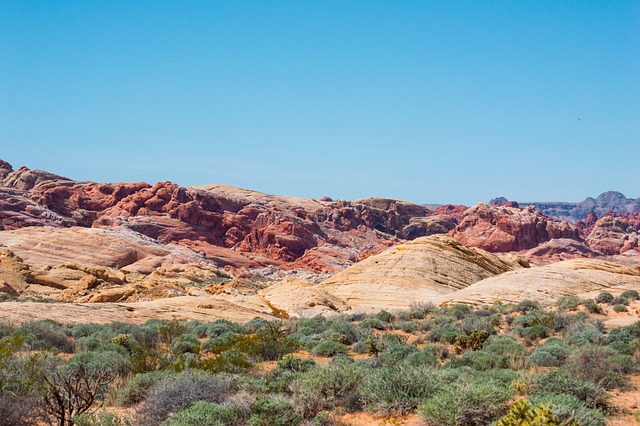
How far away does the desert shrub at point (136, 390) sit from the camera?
8648 millimetres

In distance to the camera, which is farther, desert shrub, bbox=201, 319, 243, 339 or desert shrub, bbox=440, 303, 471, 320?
desert shrub, bbox=440, 303, 471, 320

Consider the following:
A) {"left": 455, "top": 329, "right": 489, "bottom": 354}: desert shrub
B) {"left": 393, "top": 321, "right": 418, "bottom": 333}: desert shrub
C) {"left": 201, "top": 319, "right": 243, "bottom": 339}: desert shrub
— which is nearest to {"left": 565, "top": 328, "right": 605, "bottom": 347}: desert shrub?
{"left": 455, "top": 329, "right": 489, "bottom": 354}: desert shrub

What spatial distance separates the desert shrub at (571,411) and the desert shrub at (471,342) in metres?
7.61

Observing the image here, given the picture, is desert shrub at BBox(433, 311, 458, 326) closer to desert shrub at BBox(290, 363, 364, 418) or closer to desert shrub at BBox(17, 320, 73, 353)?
desert shrub at BBox(290, 363, 364, 418)

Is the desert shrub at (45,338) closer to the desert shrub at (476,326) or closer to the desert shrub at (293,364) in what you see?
the desert shrub at (293,364)

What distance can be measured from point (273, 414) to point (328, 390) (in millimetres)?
1525

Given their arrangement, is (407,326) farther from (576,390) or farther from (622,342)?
(576,390)

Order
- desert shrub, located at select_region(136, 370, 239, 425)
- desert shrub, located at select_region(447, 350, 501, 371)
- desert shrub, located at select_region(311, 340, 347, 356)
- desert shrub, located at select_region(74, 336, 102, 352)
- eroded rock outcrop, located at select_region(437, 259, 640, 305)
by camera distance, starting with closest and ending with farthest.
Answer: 1. desert shrub, located at select_region(136, 370, 239, 425)
2. desert shrub, located at select_region(447, 350, 501, 371)
3. desert shrub, located at select_region(74, 336, 102, 352)
4. desert shrub, located at select_region(311, 340, 347, 356)
5. eroded rock outcrop, located at select_region(437, 259, 640, 305)

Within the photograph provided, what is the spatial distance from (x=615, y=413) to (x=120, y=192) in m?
97.9

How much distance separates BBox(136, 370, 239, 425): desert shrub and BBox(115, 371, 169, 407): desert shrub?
31.3 inches

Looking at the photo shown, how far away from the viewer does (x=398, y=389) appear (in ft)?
26.0

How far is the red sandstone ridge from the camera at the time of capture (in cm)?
8100

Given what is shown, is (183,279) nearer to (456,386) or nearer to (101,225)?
(101,225)

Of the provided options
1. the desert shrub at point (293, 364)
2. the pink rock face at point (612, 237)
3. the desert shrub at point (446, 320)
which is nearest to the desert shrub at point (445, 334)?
the desert shrub at point (446, 320)
